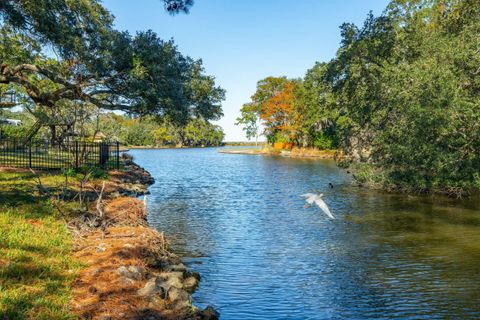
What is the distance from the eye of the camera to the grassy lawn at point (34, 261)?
265 inches

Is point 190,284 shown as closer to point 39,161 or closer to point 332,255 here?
point 332,255

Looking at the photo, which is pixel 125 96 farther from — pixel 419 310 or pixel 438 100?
pixel 419 310

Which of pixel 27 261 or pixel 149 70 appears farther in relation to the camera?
pixel 149 70

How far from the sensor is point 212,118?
2838 centimetres

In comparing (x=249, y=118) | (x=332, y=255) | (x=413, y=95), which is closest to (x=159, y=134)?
(x=249, y=118)

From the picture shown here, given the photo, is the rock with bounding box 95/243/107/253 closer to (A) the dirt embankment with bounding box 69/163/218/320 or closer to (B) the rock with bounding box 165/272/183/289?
(A) the dirt embankment with bounding box 69/163/218/320

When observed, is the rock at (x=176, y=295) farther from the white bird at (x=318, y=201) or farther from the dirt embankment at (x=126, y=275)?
the white bird at (x=318, y=201)

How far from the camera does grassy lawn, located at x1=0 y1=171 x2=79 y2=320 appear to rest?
6.72 m

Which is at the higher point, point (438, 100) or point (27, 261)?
point (438, 100)

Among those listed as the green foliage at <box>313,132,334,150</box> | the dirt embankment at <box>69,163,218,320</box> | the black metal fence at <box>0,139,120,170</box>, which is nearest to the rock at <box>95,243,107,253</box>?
A: the dirt embankment at <box>69,163,218,320</box>

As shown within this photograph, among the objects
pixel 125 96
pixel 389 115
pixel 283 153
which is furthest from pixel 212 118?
pixel 283 153

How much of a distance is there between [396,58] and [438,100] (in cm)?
672

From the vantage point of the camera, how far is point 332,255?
13852mm

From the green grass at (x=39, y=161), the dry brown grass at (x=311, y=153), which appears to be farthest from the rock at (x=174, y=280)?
the dry brown grass at (x=311, y=153)
